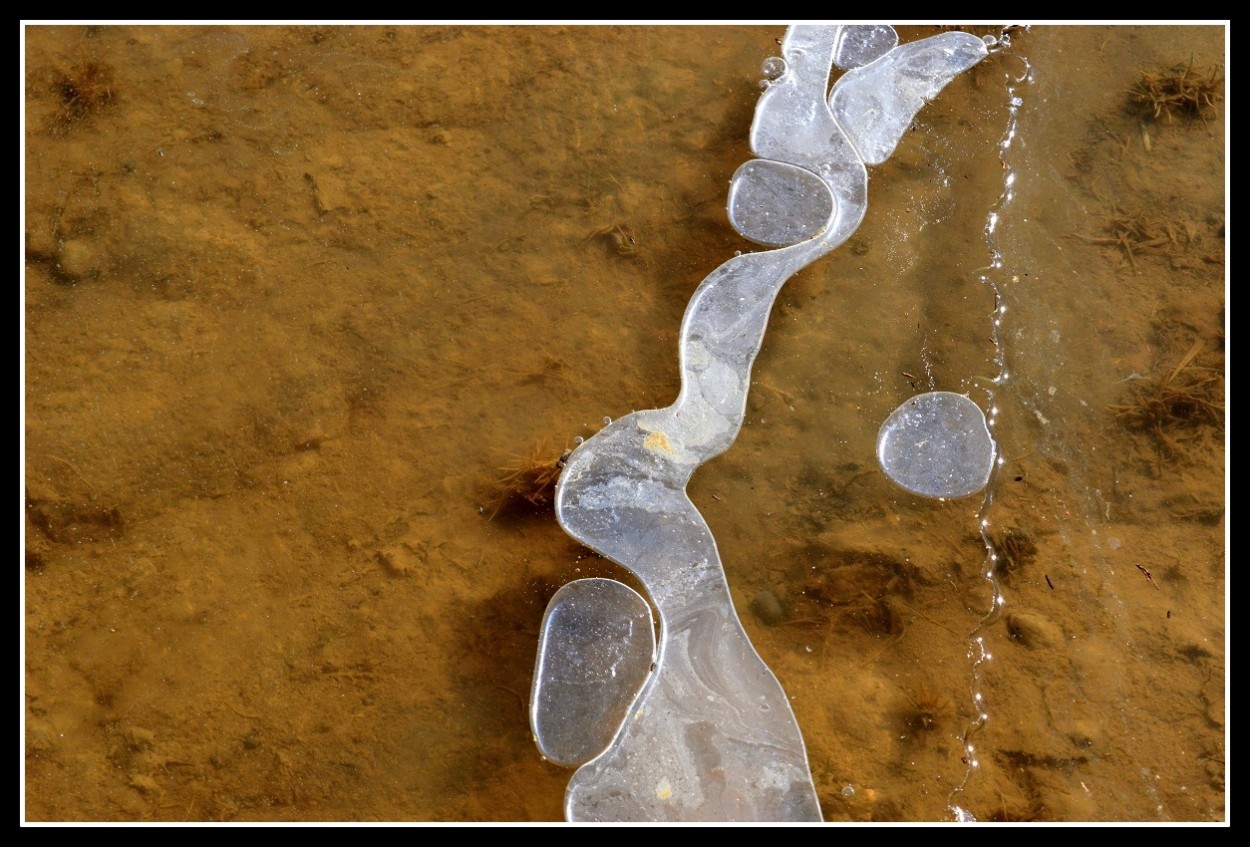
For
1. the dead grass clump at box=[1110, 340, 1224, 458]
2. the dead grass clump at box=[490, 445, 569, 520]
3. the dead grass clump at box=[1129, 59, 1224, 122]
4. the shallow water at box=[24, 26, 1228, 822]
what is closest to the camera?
the shallow water at box=[24, 26, 1228, 822]

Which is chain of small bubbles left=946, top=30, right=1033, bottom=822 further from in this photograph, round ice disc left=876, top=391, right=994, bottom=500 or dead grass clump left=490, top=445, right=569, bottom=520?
dead grass clump left=490, top=445, right=569, bottom=520

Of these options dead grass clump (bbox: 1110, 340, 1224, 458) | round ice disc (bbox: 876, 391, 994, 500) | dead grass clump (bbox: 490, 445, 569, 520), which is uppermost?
dead grass clump (bbox: 1110, 340, 1224, 458)

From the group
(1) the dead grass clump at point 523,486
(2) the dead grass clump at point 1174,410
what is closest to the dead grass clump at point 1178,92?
(2) the dead grass clump at point 1174,410

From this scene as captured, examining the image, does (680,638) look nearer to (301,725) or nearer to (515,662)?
(515,662)

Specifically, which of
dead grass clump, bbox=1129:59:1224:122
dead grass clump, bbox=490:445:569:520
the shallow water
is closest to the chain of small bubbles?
the shallow water

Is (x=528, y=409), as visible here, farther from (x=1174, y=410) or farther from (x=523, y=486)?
(x=1174, y=410)

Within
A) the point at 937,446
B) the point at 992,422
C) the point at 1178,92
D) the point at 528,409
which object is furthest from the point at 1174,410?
the point at 528,409

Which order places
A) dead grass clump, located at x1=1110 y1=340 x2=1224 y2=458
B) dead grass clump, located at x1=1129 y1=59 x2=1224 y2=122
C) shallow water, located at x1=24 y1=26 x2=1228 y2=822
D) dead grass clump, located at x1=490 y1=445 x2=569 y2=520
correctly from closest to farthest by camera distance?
shallow water, located at x1=24 y1=26 x2=1228 y2=822
dead grass clump, located at x1=490 y1=445 x2=569 y2=520
dead grass clump, located at x1=1110 y1=340 x2=1224 y2=458
dead grass clump, located at x1=1129 y1=59 x2=1224 y2=122

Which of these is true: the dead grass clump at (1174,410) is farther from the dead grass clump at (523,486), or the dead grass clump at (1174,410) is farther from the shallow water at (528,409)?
the dead grass clump at (523,486)
